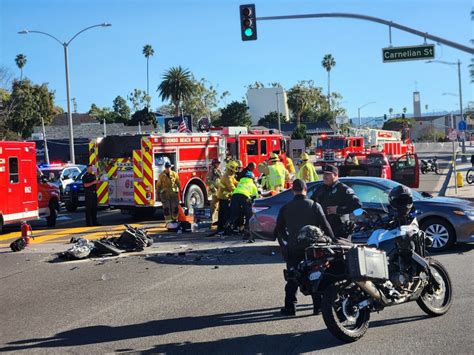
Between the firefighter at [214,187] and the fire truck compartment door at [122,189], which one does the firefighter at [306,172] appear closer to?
the firefighter at [214,187]

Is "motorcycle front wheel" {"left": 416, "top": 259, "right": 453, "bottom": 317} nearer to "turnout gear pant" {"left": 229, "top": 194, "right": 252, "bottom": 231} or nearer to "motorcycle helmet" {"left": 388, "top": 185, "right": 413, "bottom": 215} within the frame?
"motorcycle helmet" {"left": 388, "top": 185, "right": 413, "bottom": 215}

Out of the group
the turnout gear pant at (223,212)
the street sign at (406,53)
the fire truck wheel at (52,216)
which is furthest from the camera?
the street sign at (406,53)

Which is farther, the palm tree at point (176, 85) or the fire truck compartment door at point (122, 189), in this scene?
the palm tree at point (176, 85)

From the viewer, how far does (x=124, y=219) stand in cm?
1836

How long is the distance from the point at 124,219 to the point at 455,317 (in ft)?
44.0

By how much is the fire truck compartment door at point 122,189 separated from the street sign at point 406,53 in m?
9.29

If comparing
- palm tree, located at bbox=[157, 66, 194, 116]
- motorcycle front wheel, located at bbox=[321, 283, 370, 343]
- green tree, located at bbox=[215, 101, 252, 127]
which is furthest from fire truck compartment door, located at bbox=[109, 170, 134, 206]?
green tree, located at bbox=[215, 101, 252, 127]

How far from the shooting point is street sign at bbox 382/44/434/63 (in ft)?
61.9

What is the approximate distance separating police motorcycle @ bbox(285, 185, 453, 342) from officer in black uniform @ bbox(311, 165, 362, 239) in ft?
5.11

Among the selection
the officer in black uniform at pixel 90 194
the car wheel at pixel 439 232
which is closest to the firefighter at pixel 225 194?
the officer in black uniform at pixel 90 194

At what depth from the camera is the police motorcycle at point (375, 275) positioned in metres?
5.65

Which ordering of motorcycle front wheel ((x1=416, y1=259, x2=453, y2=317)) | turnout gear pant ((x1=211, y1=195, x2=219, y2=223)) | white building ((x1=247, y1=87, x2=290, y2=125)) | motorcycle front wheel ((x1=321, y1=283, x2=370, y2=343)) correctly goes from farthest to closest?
white building ((x1=247, y1=87, x2=290, y2=125)), turnout gear pant ((x1=211, y1=195, x2=219, y2=223)), motorcycle front wheel ((x1=416, y1=259, x2=453, y2=317)), motorcycle front wheel ((x1=321, y1=283, x2=370, y2=343))

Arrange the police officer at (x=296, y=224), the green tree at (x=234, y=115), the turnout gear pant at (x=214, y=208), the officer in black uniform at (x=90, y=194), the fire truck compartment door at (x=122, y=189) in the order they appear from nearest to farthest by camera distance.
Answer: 1. the police officer at (x=296, y=224)
2. the turnout gear pant at (x=214, y=208)
3. the officer in black uniform at (x=90, y=194)
4. the fire truck compartment door at (x=122, y=189)
5. the green tree at (x=234, y=115)

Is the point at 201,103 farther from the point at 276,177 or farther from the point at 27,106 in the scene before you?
the point at 276,177
